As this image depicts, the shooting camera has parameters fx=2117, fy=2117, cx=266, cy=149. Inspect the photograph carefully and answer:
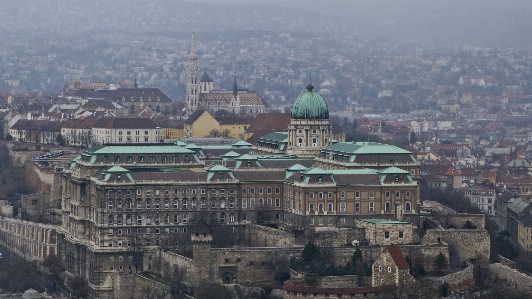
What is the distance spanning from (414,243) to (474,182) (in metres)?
51.5

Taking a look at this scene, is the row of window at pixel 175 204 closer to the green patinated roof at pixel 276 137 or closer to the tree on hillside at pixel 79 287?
the tree on hillside at pixel 79 287

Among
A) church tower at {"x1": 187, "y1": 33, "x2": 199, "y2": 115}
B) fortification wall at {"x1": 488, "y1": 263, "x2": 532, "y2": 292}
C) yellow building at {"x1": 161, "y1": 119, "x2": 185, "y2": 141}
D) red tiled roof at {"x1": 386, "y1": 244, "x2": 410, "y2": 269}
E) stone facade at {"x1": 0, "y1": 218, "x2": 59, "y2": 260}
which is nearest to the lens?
red tiled roof at {"x1": 386, "y1": 244, "x2": 410, "y2": 269}

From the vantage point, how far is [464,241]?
102 meters

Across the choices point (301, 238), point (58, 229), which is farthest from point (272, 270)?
point (58, 229)

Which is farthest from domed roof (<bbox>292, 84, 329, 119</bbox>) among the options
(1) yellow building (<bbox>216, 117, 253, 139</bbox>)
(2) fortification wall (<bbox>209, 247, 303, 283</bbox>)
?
(1) yellow building (<bbox>216, 117, 253, 139</bbox>)

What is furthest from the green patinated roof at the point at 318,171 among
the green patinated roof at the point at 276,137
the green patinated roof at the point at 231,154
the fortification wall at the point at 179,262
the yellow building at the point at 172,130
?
the yellow building at the point at 172,130

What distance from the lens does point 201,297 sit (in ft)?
314

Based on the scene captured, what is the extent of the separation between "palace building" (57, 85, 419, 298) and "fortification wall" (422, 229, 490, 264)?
263cm

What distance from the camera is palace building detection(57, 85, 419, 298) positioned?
340 ft

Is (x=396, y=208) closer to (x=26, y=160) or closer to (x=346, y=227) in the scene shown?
(x=346, y=227)

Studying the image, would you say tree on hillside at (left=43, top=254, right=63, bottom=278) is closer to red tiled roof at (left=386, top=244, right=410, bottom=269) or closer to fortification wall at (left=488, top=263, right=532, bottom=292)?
red tiled roof at (left=386, top=244, right=410, bottom=269)

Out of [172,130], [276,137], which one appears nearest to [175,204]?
[276,137]

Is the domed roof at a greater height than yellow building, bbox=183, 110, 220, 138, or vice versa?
the domed roof

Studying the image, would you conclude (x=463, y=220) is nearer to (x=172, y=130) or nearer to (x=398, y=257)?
(x=398, y=257)
